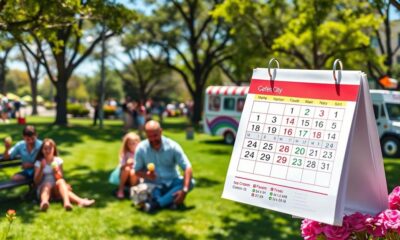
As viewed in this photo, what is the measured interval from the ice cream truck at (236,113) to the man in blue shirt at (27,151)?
10481 millimetres

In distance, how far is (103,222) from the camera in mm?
6207

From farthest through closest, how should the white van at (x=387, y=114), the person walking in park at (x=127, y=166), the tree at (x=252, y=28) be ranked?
the tree at (x=252, y=28) → the white van at (x=387, y=114) → the person walking in park at (x=127, y=166)

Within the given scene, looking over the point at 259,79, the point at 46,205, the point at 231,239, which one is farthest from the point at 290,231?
the point at 259,79

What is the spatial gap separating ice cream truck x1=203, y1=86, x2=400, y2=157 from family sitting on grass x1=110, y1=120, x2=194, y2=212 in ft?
33.1

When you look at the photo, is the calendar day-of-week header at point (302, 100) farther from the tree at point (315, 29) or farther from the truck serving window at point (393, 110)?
the tree at point (315, 29)

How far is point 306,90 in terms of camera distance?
2.71 meters

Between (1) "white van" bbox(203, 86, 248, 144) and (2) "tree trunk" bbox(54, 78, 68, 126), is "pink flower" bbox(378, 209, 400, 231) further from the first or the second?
(2) "tree trunk" bbox(54, 78, 68, 126)

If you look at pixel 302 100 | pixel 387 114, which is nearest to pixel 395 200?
pixel 302 100

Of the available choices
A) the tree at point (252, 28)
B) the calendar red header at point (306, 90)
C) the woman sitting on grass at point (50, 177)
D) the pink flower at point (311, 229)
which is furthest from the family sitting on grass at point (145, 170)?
the tree at point (252, 28)

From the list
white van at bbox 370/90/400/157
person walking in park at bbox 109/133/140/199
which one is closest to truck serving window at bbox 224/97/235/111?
white van at bbox 370/90/400/157

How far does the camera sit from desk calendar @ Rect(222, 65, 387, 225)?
2.48 meters

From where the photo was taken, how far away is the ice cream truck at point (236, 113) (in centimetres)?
1512

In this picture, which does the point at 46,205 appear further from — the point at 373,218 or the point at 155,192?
the point at 373,218

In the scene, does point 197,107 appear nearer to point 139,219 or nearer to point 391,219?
point 139,219
